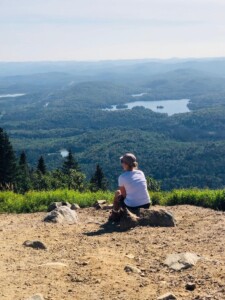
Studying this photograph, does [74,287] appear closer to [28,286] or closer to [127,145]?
[28,286]

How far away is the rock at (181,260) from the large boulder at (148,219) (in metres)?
2.03

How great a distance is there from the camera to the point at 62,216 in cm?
982

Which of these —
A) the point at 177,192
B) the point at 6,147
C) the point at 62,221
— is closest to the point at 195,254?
the point at 62,221

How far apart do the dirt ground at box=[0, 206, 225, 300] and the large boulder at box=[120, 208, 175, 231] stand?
0.60 ft

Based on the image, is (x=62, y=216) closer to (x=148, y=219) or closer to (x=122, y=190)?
(x=122, y=190)

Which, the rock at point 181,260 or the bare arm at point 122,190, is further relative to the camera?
the bare arm at point 122,190

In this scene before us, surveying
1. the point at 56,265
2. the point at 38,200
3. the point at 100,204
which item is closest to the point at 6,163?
the point at 38,200

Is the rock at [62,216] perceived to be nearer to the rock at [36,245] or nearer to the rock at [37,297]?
the rock at [36,245]

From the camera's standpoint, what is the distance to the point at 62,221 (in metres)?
9.69

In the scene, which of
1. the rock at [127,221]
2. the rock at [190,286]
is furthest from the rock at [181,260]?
the rock at [127,221]

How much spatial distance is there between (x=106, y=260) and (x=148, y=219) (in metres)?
2.28

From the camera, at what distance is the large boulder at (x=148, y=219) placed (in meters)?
8.97

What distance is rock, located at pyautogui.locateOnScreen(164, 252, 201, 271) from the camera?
21.6 ft

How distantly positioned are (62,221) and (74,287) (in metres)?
3.67
